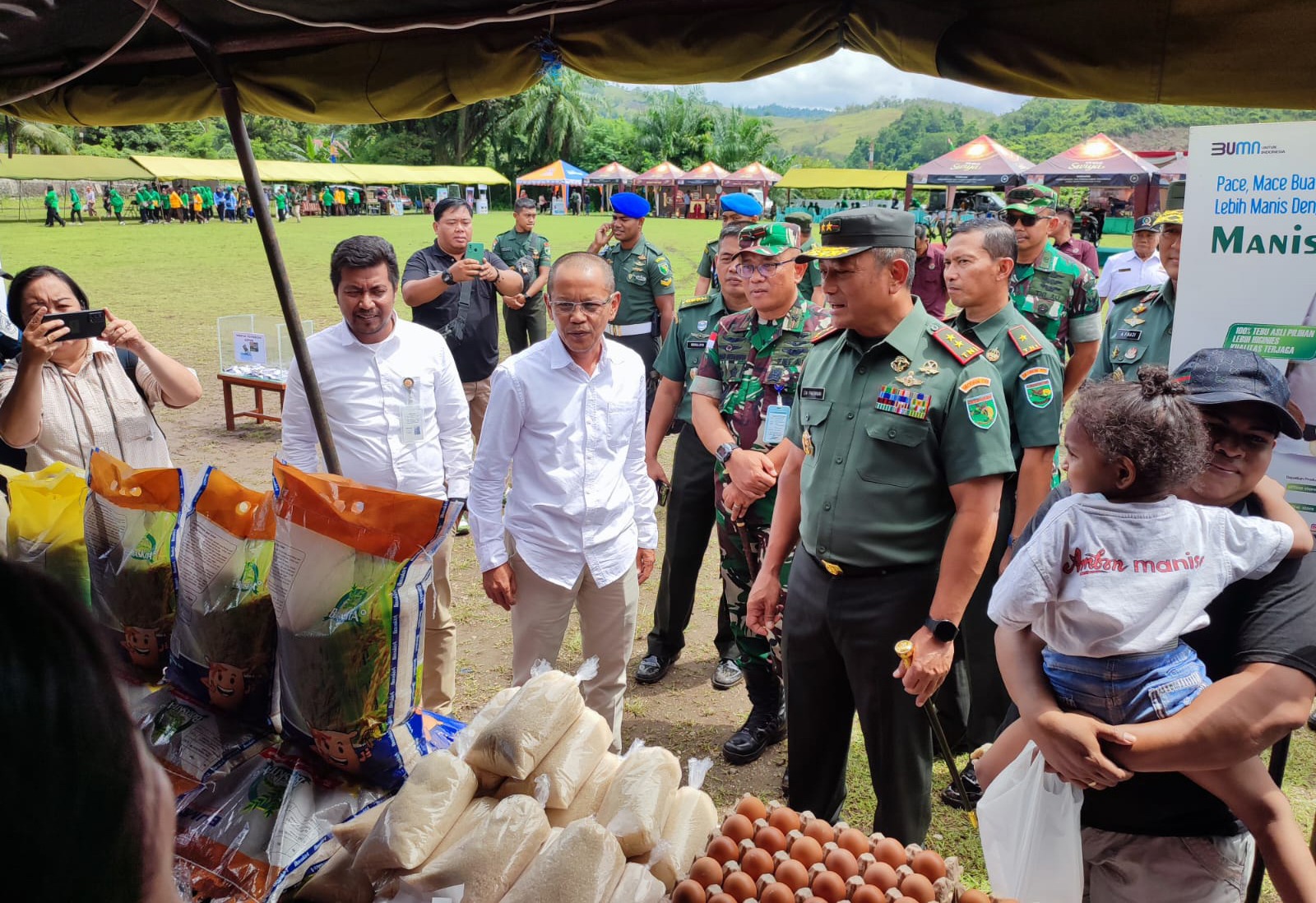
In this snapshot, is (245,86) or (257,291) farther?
(257,291)

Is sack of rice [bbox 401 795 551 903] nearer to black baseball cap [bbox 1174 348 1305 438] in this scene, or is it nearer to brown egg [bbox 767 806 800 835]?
brown egg [bbox 767 806 800 835]

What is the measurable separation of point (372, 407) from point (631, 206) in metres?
4.01

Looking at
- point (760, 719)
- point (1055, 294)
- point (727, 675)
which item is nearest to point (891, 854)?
point (760, 719)

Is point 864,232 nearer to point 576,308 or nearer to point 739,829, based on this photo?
point 576,308

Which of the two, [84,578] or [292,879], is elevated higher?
[84,578]

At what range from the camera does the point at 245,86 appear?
2.96 m

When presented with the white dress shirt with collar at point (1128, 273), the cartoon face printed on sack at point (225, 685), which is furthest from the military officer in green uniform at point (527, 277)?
the cartoon face printed on sack at point (225, 685)

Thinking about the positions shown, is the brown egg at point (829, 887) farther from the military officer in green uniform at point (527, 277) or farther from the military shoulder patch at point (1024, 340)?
the military officer in green uniform at point (527, 277)

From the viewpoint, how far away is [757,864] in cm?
167

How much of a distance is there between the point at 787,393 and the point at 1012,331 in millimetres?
987

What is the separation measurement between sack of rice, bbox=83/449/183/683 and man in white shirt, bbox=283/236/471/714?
1318 millimetres

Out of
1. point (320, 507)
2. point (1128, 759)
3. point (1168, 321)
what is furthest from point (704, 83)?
point (1168, 321)

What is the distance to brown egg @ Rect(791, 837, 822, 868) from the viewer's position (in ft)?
5.56

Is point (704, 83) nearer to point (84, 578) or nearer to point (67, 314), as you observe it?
point (84, 578)
